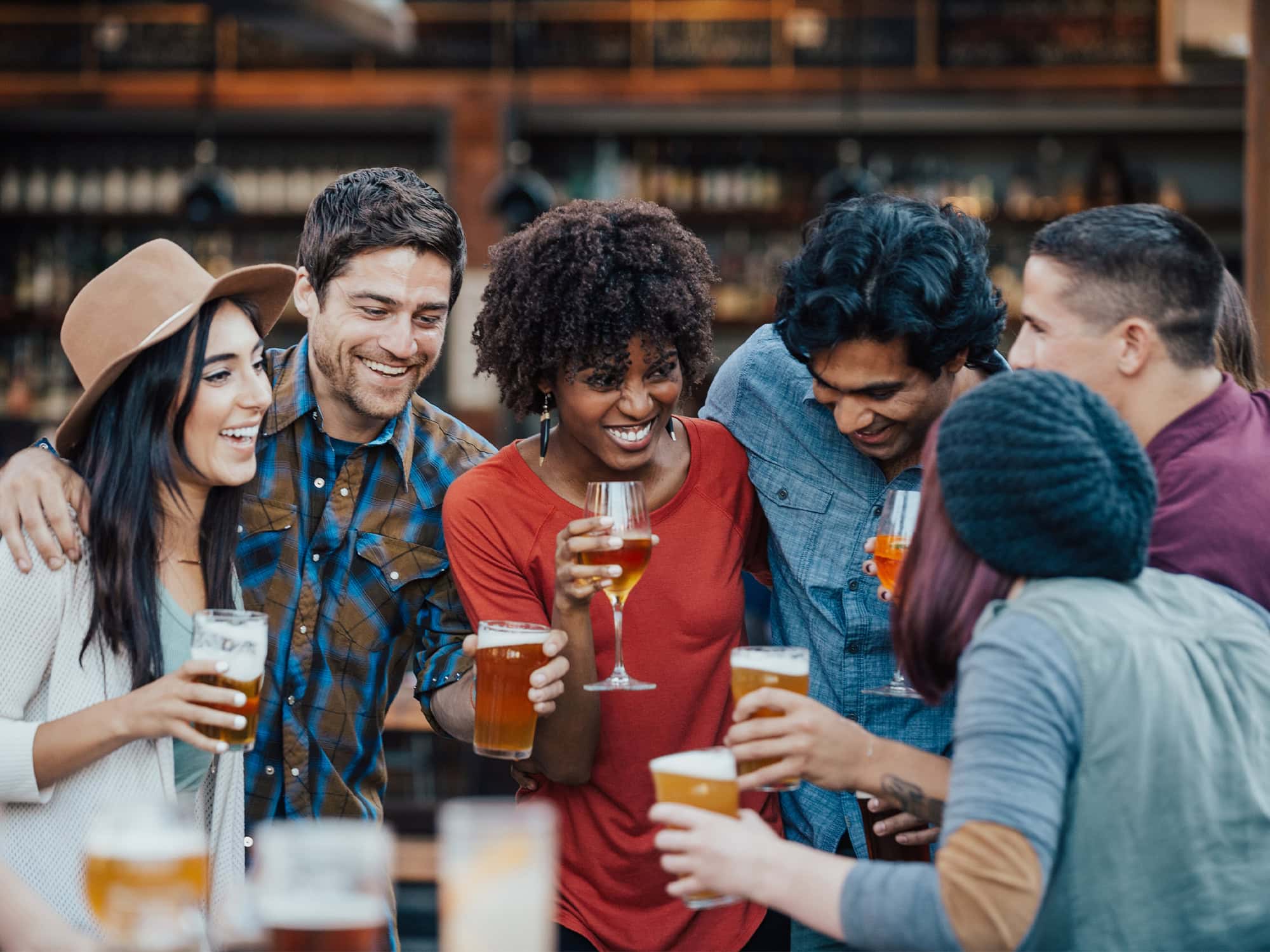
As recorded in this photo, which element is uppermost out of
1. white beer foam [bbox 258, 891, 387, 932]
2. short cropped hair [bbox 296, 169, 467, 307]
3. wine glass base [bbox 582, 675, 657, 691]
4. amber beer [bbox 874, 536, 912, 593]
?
short cropped hair [bbox 296, 169, 467, 307]

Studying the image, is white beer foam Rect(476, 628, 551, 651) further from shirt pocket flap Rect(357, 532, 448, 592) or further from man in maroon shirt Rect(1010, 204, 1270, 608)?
man in maroon shirt Rect(1010, 204, 1270, 608)

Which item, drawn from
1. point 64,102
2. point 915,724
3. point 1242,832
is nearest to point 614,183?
point 64,102

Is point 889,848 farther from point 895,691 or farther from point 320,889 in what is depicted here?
point 320,889

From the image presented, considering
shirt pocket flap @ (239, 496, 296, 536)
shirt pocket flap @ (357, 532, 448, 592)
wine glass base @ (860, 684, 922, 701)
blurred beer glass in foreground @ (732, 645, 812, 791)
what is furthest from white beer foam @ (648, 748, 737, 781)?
shirt pocket flap @ (239, 496, 296, 536)

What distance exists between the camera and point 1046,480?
4.75ft

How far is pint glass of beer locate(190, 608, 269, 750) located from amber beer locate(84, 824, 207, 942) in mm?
432

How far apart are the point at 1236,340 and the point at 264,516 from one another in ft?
5.70

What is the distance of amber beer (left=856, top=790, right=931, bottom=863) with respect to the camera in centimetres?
198

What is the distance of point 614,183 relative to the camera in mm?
6938

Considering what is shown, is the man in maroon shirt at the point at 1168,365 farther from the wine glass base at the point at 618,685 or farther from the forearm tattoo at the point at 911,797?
the wine glass base at the point at 618,685

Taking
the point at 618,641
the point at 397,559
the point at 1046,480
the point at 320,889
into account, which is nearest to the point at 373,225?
the point at 397,559

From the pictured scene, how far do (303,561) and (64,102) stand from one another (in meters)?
5.48

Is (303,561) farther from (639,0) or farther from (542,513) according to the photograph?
(639,0)

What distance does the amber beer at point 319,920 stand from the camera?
117 cm
